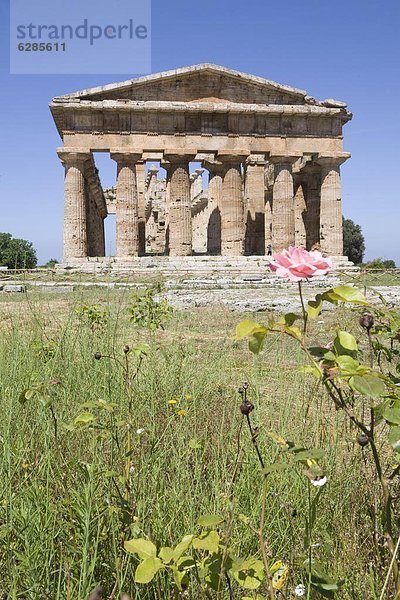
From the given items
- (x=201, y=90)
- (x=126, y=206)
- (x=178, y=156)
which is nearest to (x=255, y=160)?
(x=201, y=90)

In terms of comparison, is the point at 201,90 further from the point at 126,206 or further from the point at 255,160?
the point at 126,206

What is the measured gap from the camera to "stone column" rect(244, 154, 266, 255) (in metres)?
28.5

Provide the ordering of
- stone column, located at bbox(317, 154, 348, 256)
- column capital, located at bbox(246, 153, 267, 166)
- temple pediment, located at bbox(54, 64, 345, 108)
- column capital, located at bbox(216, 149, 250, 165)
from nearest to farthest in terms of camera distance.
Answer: temple pediment, located at bbox(54, 64, 345, 108)
column capital, located at bbox(216, 149, 250, 165)
stone column, located at bbox(317, 154, 348, 256)
column capital, located at bbox(246, 153, 267, 166)

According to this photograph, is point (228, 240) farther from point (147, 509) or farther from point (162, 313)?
point (147, 509)

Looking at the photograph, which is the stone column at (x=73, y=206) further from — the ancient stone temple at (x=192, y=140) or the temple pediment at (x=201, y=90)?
the temple pediment at (x=201, y=90)

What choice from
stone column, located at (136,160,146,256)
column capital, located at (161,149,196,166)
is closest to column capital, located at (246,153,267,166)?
column capital, located at (161,149,196,166)

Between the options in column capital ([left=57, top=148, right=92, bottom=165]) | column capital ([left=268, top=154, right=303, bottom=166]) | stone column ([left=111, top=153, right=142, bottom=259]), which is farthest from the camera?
column capital ([left=268, top=154, right=303, bottom=166])

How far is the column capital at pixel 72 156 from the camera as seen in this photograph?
77.0ft

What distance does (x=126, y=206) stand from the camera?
2452cm

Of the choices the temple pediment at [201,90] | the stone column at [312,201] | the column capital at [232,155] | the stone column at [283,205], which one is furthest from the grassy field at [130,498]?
the stone column at [312,201]

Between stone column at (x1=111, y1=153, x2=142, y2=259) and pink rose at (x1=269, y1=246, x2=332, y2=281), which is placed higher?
stone column at (x1=111, y1=153, x2=142, y2=259)

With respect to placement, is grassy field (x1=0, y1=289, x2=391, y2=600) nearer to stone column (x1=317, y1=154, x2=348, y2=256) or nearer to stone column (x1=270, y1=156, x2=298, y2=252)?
stone column (x1=270, y1=156, x2=298, y2=252)

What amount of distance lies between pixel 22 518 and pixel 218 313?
26.8 feet

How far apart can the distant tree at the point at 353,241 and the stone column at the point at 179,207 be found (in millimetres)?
33625
